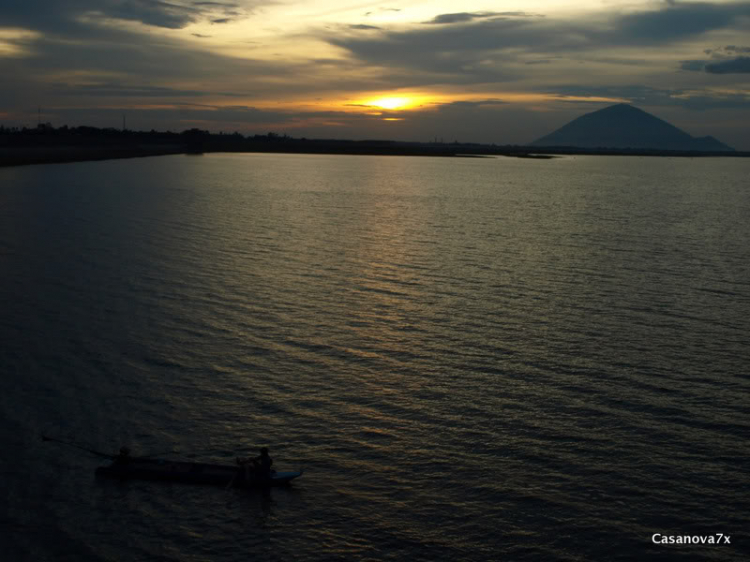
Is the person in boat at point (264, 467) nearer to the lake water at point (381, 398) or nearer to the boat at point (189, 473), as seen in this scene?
the boat at point (189, 473)

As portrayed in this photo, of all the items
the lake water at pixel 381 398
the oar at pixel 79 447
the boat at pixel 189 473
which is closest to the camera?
the lake water at pixel 381 398

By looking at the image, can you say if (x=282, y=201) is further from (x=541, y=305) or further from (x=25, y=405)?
(x=25, y=405)

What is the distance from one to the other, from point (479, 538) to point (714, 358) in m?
21.2

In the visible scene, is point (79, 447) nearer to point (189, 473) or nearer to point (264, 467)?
point (189, 473)

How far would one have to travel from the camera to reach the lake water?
2270cm

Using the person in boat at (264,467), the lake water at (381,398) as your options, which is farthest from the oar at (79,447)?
the person in boat at (264,467)

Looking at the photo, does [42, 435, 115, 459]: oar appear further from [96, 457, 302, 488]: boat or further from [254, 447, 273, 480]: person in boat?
[254, 447, 273, 480]: person in boat

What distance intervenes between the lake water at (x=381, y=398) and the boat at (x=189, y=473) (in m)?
0.35

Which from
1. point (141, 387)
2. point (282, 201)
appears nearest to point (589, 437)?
point (141, 387)

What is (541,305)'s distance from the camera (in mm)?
48156

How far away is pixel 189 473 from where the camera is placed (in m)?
25.1

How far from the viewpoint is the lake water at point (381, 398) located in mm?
22703

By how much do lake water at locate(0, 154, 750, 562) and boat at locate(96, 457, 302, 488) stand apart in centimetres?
35

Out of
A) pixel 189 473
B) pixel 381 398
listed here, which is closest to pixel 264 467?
pixel 189 473
